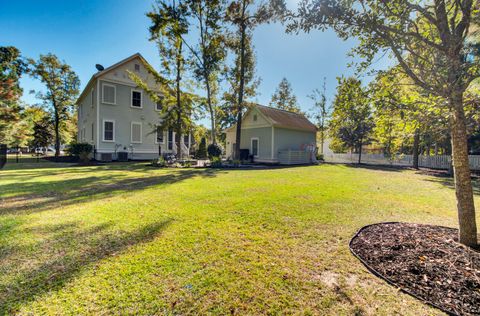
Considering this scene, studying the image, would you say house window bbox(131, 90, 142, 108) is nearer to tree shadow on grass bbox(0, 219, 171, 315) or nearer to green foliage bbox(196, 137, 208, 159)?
green foliage bbox(196, 137, 208, 159)

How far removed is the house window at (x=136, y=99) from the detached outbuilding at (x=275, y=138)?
9.52m

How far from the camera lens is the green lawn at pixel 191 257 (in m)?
1.70

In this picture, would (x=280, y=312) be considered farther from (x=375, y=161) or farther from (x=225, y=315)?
(x=375, y=161)

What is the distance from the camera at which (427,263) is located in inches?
89.0

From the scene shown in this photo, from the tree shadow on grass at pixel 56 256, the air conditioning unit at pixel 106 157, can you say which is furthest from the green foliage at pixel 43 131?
the tree shadow on grass at pixel 56 256

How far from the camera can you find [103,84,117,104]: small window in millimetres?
15758

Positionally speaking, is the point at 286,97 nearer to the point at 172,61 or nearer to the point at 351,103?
the point at 172,61

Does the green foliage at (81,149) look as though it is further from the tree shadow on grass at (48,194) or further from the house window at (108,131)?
the tree shadow on grass at (48,194)

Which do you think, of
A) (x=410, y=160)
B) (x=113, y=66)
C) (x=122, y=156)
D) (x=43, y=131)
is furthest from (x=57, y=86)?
(x=410, y=160)

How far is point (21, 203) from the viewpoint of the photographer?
443cm

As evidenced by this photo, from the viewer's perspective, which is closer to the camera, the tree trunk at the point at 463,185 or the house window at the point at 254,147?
the tree trunk at the point at 463,185

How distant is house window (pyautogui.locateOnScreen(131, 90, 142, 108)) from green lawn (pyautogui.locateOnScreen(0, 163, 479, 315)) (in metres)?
14.2

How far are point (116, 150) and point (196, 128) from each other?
6580 mm

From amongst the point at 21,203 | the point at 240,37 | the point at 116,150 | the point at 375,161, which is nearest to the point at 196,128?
the point at 116,150
